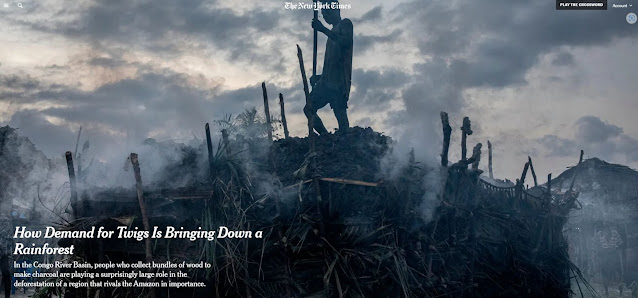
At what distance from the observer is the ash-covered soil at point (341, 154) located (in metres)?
8.49

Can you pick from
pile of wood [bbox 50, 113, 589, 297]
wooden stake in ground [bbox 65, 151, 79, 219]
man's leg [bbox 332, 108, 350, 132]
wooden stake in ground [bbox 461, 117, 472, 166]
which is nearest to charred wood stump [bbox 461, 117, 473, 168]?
wooden stake in ground [bbox 461, 117, 472, 166]

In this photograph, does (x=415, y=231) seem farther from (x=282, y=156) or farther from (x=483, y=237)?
(x=282, y=156)

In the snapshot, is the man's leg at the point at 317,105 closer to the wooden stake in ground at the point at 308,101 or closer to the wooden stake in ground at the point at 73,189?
the wooden stake in ground at the point at 308,101

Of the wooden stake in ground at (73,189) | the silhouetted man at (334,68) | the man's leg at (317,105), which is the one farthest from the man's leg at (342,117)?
the wooden stake in ground at (73,189)

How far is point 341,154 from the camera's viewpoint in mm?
9086

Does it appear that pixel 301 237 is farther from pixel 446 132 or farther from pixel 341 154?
pixel 446 132

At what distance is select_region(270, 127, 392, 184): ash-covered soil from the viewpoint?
27.9 ft

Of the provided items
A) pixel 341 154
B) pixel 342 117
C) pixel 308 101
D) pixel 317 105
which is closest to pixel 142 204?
pixel 308 101

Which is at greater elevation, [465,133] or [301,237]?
[465,133]

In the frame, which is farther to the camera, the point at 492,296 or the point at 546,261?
the point at 546,261

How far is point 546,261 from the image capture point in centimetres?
1087

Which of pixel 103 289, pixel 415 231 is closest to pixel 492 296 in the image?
pixel 415 231

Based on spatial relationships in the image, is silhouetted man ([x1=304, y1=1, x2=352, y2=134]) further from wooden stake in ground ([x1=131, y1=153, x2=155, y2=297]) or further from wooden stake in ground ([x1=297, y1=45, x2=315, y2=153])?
wooden stake in ground ([x1=131, y1=153, x2=155, y2=297])

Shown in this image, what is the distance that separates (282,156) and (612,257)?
1971 cm
